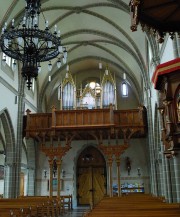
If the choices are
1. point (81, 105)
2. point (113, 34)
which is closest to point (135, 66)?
point (113, 34)

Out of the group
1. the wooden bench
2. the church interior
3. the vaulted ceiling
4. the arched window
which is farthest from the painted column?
the arched window

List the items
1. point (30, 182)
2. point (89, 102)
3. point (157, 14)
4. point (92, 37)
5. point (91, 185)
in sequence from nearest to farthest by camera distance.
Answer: point (157, 14) < point (92, 37) < point (89, 102) < point (30, 182) < point (91, 185)

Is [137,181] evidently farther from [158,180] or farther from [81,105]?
[81,105]

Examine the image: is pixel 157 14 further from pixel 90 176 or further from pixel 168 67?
pixel 90 176

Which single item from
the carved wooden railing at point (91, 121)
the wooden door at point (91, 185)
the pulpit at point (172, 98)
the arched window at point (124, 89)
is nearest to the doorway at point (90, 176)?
the wooden door at point (91, 185)

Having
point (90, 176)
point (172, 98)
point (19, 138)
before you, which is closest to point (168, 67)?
point (172, 98)

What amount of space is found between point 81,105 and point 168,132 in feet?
51.2

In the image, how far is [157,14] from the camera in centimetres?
551

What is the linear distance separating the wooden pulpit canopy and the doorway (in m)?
17.9

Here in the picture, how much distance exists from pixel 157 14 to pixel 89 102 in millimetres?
16133

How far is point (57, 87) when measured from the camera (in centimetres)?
2461

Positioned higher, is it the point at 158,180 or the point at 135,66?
the point at 135,66

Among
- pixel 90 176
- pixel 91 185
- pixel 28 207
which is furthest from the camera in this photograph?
pixel 90 176

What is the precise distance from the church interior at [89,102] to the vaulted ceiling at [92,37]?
61 mm
